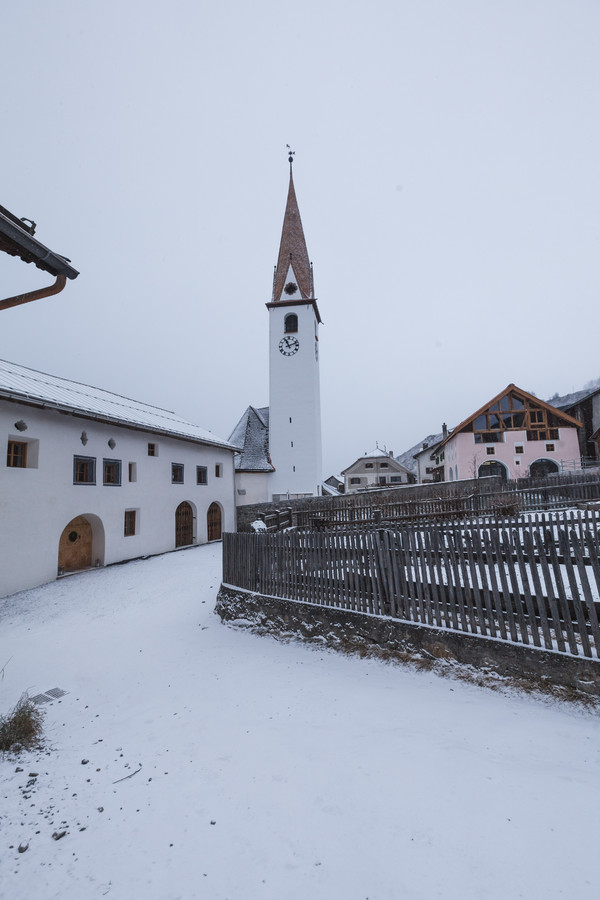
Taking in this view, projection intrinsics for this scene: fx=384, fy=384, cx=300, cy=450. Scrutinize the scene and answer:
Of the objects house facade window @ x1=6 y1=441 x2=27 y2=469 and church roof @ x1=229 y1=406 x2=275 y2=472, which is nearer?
house facade window @ x1=6 y1=441 x2=27 y2=469

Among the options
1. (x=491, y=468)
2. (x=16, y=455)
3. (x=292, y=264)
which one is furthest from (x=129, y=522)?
(x=491, y=468)

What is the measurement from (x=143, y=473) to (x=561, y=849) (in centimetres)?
1862

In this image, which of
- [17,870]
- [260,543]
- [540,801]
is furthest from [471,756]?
[260,543]

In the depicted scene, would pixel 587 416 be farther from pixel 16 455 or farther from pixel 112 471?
pixel 16 455

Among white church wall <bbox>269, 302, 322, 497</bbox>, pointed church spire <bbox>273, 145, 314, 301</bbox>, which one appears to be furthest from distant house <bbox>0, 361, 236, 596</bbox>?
pointed church spire <bbox>273, 145, 314, 301</bbox>

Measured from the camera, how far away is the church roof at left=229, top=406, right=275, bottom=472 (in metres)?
30.9

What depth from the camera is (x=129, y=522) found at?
18.0 m

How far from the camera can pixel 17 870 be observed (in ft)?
9.75

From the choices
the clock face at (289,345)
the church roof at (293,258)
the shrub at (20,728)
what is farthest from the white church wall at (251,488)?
the shrub at (20,728)

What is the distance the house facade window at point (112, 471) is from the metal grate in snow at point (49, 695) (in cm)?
1178

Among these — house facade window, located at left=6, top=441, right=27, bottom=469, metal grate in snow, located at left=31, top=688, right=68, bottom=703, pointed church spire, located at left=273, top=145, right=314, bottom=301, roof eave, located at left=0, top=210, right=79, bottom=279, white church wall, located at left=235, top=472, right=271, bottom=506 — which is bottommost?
metal grate in snow, located at left=31, top=688, right=68, bottom=703

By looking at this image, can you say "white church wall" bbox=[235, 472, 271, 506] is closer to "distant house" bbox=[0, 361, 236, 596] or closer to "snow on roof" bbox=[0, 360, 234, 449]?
"distant house" bbox=[0, 361, 236, 596]

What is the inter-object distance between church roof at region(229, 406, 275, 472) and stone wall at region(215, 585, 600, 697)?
2243 centimetres

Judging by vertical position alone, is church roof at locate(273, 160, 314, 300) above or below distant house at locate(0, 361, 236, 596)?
above
